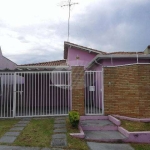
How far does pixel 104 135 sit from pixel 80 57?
34.1ft

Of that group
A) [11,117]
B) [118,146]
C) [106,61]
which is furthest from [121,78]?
[11,117]

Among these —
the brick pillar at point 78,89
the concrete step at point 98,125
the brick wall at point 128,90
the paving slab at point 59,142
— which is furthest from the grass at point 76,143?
the brick wall at point 128,90

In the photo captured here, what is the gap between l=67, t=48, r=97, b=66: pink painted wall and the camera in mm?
16516

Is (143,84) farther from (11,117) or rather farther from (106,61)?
(11,117)

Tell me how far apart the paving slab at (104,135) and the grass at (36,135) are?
4.81 feet

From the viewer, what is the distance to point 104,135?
7.45 meters

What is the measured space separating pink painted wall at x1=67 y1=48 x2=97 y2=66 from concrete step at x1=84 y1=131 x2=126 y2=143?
29.8 feet

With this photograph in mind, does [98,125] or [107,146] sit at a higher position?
[98,125]

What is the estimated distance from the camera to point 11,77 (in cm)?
1113

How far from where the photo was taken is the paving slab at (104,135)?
717 cm

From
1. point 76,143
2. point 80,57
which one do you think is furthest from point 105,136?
point 80,57

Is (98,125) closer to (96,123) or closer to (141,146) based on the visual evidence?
(96,123)

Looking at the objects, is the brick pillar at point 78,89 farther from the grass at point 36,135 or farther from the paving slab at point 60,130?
the paving slab at point 60,130

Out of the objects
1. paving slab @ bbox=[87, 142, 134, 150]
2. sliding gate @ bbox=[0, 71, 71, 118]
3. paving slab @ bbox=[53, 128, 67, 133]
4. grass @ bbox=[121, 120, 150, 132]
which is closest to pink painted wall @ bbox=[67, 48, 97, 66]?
sliding gate @ bbox=[0, 71, 71, 118]
